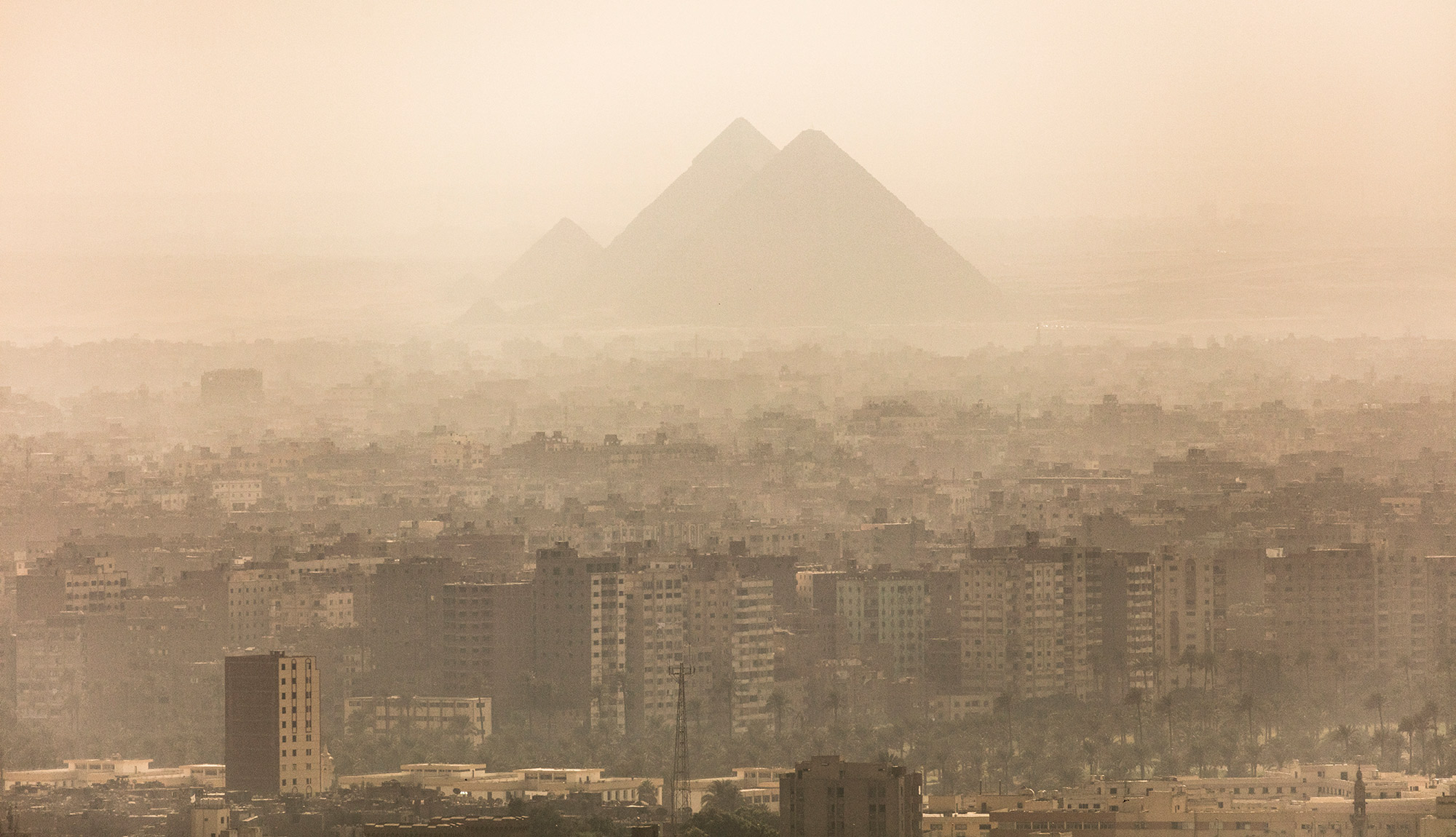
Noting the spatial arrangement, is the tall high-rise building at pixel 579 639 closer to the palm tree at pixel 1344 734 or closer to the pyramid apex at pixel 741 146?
the palm tree at pixel 1344 734

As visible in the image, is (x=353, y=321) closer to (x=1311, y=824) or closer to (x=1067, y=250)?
(x=1067, y=250)

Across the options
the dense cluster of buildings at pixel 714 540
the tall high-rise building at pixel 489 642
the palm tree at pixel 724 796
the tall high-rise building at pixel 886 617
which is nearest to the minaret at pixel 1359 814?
the palm tree at pixel 724 796

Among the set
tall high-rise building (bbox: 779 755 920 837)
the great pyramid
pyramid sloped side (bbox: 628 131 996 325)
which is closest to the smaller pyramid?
the great pyramid

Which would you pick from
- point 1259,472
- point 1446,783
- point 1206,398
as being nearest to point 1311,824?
point 1446,783

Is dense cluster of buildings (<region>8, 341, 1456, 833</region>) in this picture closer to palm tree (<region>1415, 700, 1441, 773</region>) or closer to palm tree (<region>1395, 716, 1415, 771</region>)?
palm tree (<region>1415, 700, 1441, 773</region>)

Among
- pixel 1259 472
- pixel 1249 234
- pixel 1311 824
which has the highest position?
pixel 1249 234

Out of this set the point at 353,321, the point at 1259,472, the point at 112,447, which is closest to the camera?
the point at 1259,472

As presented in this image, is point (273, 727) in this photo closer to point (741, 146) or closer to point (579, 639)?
point (579, 639)
